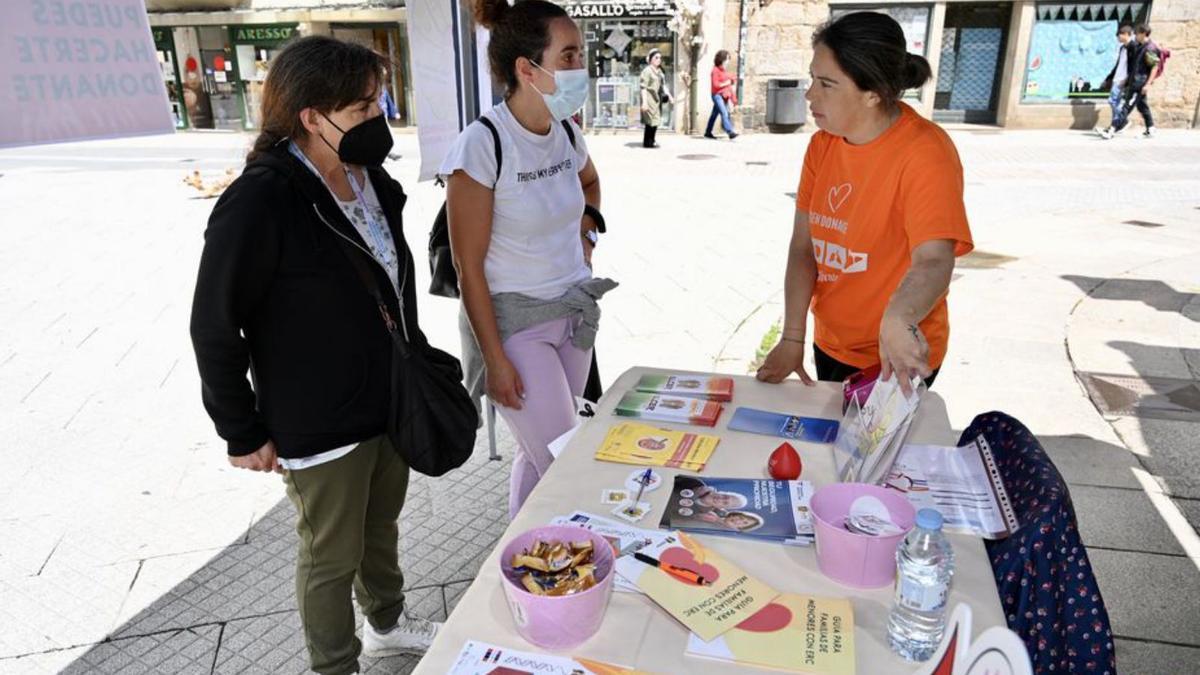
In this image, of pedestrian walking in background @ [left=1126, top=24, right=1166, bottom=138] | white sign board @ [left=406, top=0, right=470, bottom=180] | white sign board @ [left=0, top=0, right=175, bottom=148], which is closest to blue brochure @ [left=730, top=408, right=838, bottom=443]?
white sign board @ [left=406, top=0, right=470, bottom=180]

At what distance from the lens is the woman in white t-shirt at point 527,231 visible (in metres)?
2.17

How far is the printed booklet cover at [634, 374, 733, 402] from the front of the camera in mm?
2182

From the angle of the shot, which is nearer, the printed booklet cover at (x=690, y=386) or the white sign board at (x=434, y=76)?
the printed booklet cover at (x=690, y=386)

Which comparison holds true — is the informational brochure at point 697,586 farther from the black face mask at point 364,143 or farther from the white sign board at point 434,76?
the white sign board at point 434,76

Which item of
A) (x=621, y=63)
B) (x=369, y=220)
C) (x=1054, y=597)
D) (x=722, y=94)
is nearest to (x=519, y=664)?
(x=1054, y=597)

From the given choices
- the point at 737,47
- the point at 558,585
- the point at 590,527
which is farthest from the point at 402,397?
the point at 737,47

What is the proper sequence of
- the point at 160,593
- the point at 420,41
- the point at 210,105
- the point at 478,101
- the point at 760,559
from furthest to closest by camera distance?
the point at 210,105, the point at 478,101, the point at 420,41, the point at 160,593, the point at 760,559

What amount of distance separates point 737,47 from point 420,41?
1349 centimetres

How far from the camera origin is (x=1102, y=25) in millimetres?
14523

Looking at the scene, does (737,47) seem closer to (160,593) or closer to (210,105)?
Result: (210,105)

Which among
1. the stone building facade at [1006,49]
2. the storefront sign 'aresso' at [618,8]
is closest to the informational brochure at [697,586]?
the stone building facade at [1006,49]

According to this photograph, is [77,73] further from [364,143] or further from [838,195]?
[838,195]

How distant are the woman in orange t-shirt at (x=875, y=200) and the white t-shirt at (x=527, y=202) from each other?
2.20 feet

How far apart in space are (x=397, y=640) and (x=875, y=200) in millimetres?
1794
